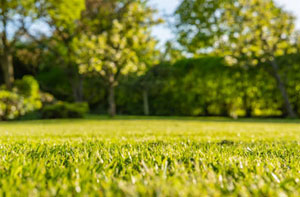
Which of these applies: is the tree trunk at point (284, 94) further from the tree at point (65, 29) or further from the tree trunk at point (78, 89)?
the tree trunk at point (78, 89)

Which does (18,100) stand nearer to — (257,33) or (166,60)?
(166,60)

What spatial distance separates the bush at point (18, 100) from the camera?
11.0m

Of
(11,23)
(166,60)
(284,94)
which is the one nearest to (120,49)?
(166,60)

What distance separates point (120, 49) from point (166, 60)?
6425mm

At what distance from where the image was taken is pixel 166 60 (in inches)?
727

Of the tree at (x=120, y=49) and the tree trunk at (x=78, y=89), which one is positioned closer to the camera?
the tree at (x=120, y=49)

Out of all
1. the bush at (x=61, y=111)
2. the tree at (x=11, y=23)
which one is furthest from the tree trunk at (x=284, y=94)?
the tree at (x=11, y=23)

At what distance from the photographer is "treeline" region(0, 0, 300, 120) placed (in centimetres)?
1266

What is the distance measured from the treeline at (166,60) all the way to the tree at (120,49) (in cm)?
5

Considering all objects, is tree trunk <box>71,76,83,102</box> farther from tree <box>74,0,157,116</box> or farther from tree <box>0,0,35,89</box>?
tree <box>0,0,35,89</box>

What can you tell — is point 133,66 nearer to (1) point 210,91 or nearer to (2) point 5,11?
(1) point 210,91

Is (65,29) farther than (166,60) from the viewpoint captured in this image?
No

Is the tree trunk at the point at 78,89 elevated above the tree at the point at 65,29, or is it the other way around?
the tree at the point at 65,29

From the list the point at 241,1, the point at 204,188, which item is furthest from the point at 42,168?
the point at 241,1
